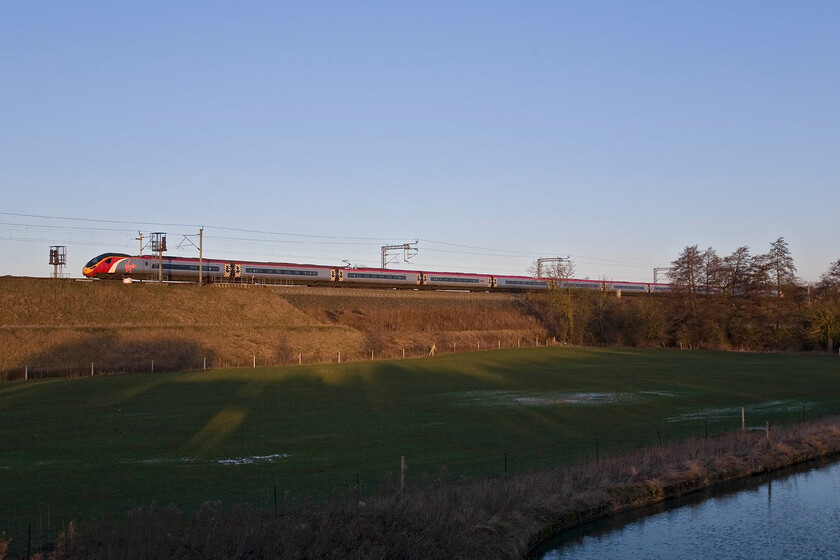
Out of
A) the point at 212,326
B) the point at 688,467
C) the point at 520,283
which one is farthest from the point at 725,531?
the point at 520,283

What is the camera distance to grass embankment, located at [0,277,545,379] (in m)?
54.1

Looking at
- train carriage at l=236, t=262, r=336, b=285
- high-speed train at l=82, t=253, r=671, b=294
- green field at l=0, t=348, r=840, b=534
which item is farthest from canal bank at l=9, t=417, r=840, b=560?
train carriage at l=236, t=262, r=336, b=285

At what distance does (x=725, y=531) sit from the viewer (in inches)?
648

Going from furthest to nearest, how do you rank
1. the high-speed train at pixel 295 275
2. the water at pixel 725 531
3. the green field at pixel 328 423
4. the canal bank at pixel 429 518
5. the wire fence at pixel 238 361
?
the high-speed train at pixel 295 275 → the wire fence at pixel 238 361 → the green field at pixel 328 423 → the water at pixel 725 531 → the canal bank at pixel 429 518

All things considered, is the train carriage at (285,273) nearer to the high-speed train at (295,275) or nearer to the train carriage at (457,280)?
the high-speed train at (295,275)

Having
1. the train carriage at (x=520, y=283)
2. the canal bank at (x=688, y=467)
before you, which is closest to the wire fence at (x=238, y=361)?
the train carriage at (x=520, y=283)

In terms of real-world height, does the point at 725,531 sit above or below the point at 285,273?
below

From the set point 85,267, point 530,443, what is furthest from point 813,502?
point 85,267

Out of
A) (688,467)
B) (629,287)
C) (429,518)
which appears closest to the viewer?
(429,518)

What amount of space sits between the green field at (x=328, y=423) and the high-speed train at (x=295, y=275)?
88.0 feet

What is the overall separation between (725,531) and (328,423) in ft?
58.8

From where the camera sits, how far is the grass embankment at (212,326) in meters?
54.1

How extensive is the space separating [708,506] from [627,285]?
95.4 meters

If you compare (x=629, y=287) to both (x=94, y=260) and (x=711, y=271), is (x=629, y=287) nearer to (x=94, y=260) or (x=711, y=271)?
(x=711, y=271)
